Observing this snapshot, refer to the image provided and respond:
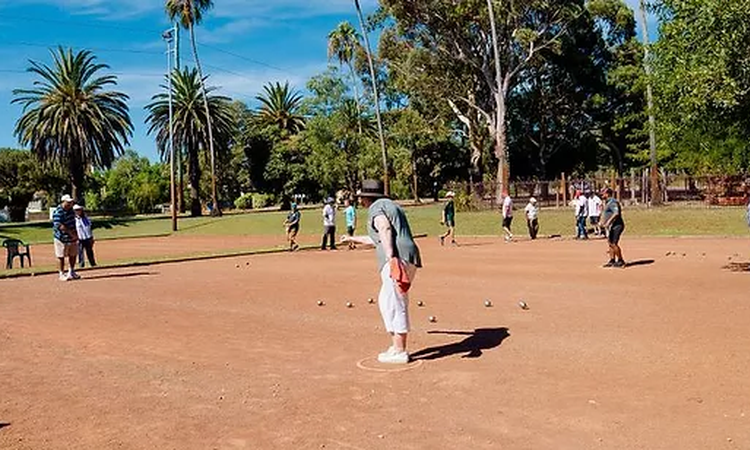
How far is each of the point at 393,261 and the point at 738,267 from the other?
1075cm

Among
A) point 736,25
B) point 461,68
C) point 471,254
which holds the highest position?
point 461,68

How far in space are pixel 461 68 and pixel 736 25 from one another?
3619 cm

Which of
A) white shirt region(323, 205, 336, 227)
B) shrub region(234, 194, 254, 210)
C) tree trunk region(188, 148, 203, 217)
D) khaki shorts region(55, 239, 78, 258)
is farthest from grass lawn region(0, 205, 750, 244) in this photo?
shrub region(234, 194, 254, 210)

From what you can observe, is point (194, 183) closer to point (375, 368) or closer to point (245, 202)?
point (245, 202)

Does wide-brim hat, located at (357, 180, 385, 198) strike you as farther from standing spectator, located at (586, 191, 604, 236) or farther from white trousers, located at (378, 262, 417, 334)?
standing spectator, located at (586, 191, 604, 236)

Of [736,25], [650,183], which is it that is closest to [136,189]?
[650,183]

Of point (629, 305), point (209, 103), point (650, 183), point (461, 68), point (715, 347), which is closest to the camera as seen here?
point (715, 347)

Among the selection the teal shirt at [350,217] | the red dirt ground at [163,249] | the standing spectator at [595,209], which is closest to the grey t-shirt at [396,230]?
the red dirt ground at [163,249]

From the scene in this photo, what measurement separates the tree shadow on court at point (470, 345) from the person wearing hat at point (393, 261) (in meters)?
0.35

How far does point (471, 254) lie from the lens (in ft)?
66.5

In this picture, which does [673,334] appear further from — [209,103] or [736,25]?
[209,103]

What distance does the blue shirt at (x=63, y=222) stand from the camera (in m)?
14.4

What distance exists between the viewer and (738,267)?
14.6 meters

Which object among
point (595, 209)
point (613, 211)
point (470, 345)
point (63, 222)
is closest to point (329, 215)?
point (63, 222)
